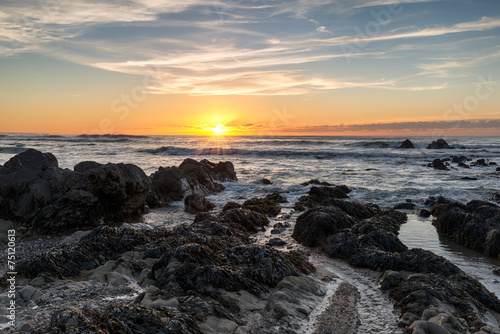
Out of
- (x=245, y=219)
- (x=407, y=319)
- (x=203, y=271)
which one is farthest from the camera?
(x=245, y=219)

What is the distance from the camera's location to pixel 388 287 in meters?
5.85

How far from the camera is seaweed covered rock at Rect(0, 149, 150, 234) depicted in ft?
32.0

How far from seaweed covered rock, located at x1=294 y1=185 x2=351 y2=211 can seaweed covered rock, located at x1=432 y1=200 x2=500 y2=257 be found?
4198mm

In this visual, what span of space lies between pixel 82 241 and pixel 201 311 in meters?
4.26

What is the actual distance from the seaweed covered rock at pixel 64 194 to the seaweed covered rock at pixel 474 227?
32.7 feet

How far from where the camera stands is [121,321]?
3.86 meters

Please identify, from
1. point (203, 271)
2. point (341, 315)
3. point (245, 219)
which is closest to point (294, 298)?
point (341, 315)

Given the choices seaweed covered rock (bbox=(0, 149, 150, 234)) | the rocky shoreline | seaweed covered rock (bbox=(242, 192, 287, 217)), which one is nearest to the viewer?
the rocky shoreline

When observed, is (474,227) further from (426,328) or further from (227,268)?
(227,268)

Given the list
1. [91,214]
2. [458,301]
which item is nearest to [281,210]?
[91,214]

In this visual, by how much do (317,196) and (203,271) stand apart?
997 centimetres

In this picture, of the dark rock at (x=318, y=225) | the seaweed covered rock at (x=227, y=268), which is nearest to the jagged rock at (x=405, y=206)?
the dark rock at (x=318, y=225)

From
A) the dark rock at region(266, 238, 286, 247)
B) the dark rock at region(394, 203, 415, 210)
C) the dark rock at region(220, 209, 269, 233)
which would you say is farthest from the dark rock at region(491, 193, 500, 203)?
the dark rock at region(266, 238, 286, 247)

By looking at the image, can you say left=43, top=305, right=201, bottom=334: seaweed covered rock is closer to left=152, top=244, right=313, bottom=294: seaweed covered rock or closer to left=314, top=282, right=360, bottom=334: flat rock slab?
left=152, top=244, right=313, bottom=294: seaweed covered rock
